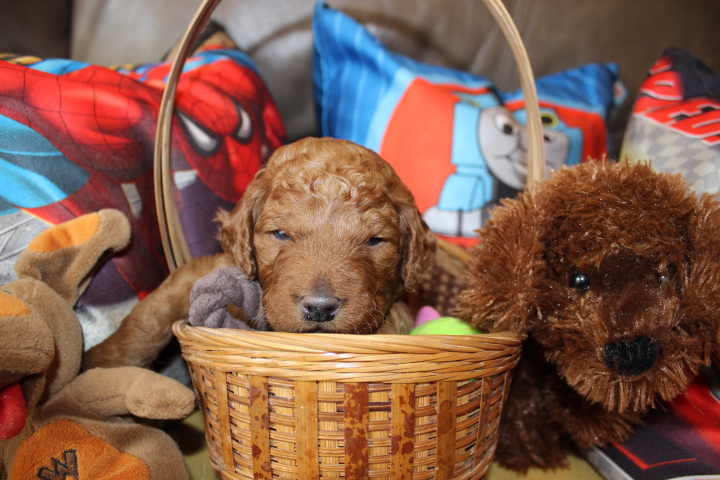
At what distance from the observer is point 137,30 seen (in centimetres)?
308

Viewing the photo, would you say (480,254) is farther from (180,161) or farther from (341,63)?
(341,63)

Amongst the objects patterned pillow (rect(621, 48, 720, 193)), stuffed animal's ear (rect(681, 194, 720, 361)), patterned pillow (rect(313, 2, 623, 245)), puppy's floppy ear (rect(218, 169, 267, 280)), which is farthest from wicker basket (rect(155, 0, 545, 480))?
patterned pillow (rect(313, 2, 623, 245))

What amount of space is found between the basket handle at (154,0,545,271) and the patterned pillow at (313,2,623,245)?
0.56m

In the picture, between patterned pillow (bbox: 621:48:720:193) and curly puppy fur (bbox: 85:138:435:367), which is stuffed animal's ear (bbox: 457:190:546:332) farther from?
patterned pillow (bbox: 621:48:720:193)

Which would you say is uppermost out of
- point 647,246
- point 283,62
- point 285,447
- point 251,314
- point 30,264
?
point 283,62

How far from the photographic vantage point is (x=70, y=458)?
1.31 metres

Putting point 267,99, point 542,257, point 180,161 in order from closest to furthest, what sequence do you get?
point 542,257 → point 180,161 → point 267,99

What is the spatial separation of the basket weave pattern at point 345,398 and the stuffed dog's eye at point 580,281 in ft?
0.80

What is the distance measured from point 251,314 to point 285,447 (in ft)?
1.65

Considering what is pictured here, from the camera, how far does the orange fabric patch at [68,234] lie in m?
1.62

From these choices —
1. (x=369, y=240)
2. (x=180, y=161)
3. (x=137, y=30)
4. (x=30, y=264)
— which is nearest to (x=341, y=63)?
(x=180, y=161)

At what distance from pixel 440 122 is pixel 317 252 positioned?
1361 millimetres

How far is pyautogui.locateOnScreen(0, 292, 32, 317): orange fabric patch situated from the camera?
4.04 feet

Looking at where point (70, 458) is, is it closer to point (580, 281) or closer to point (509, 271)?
point (509, 271)
